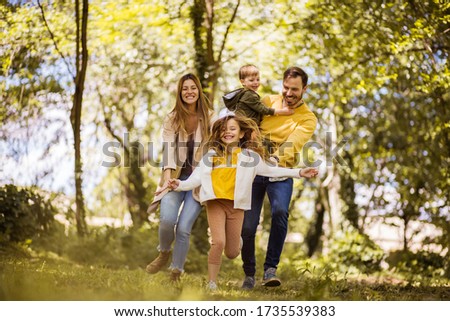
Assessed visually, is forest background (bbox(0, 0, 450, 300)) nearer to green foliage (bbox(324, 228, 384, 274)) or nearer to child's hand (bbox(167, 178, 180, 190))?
green foliage (bbox(324, 228, 384, 274))

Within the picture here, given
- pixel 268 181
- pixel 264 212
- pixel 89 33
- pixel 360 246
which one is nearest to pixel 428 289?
pixel 268 181

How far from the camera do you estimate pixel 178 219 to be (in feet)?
18.0

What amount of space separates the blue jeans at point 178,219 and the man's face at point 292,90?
112 cm

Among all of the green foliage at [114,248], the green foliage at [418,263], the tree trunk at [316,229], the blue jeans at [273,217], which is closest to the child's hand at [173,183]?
the blue jeans at [273,217]

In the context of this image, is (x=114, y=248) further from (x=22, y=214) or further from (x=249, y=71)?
(x=249, y=71)

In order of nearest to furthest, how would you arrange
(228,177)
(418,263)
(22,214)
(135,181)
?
(228,177), (22,214), (418,263), (135,181)

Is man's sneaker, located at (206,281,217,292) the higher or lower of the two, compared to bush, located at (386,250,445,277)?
higher

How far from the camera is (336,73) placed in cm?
1234

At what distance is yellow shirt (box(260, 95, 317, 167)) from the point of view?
17.6ft

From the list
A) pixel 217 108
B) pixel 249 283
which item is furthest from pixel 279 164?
pixel 217 108

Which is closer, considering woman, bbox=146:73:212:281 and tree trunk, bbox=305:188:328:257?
woman, bbox=146:73:212:281

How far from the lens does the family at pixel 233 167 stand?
5.19 m

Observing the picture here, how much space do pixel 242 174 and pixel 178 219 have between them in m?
0.69

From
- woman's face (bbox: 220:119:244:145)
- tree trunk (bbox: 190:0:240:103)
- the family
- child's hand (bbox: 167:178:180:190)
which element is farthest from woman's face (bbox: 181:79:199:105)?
tree trunk (bbox: 190:0:240:103)
